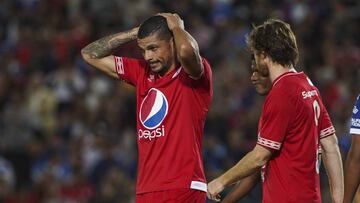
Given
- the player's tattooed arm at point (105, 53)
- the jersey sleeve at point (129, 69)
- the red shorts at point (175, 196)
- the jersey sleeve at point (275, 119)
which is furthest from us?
the player's tattooed arm at point (105, 53)

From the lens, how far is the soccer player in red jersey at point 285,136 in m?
5.87

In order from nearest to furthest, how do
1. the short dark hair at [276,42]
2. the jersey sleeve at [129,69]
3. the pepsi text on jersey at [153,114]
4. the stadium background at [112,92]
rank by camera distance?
the short dark hair at [276,42] < the pepsi text on jersey at [153,114] < the jersey sleeve at [129,69] < the stadium background at [112,92]

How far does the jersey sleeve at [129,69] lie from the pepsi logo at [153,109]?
24 cm

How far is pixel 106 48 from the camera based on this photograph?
267 inches

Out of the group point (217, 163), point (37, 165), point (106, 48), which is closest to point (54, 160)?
point (37, 165)

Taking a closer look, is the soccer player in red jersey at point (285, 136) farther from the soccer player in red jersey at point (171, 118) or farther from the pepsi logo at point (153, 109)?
the pepsi logo at point (153, 109)

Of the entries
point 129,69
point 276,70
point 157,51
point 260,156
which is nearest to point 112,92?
point 129,69

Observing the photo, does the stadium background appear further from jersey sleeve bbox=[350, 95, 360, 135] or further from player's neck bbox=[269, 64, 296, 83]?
player's neck bbox=[269, 64, 296, 83]

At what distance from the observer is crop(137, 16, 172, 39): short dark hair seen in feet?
20.4

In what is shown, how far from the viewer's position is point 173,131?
6203mm

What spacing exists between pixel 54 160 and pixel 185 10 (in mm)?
3271

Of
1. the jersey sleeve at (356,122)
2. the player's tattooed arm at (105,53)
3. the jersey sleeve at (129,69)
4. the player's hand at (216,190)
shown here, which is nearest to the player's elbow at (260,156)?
the player's hand at (216,190)

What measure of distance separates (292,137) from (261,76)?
0.47 meters

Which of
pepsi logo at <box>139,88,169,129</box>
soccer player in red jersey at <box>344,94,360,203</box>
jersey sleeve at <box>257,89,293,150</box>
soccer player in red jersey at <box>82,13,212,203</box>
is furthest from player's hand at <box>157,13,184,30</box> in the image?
soccer player in red jersey at <box>344,94,360,203</box>
